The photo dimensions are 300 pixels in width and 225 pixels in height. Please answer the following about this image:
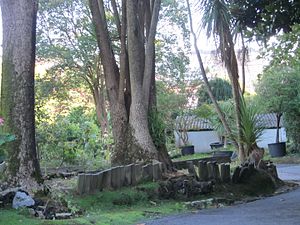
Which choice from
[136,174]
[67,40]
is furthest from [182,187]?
[67,40]

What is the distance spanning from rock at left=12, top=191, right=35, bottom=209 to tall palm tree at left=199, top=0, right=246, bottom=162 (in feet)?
17.2

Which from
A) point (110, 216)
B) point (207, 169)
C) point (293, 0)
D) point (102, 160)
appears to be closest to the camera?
point (110, 216)

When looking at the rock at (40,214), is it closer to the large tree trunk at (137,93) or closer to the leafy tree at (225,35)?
the large tree trunk at (137,93)

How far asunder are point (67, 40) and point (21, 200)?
1547 centimetres

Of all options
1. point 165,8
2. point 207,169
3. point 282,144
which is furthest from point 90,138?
point 282,144

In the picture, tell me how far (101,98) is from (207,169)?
14.6 meters

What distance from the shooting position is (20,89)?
21.5 ft

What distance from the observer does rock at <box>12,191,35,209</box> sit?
5918mm

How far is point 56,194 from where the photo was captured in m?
6.62

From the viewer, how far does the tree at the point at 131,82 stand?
906cm

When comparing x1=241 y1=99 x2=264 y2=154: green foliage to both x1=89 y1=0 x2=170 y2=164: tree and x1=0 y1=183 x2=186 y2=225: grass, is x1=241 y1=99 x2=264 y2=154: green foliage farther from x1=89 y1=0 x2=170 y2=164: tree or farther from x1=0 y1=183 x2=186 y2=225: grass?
x1=0 y1=183 x2=186 y2=225: grass

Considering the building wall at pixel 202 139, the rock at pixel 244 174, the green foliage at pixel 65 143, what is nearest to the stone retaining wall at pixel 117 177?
the rock at pixel 244 174

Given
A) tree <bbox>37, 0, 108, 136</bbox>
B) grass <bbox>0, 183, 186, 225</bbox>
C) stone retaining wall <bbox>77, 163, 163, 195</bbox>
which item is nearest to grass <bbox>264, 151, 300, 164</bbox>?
tree <bbox>37, 0, 108, 136</bbox>

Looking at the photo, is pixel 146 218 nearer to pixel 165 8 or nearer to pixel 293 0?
pixel 293 0
